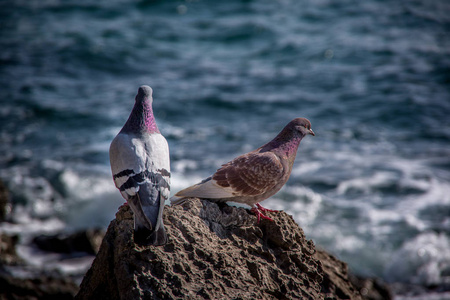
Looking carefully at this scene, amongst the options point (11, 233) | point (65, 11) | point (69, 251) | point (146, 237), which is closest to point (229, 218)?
point (146, 237)

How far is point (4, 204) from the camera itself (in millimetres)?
10047

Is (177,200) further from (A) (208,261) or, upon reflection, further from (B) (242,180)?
(A) (208,261)

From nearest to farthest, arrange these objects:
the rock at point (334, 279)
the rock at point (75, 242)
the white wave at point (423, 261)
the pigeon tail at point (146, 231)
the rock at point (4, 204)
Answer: the pigeon tail at point (146, 231) < the rock at point (334, 279) < the rock at point (75, 242) < the white wave at point (423, 261) < the rock at point (4, 204)

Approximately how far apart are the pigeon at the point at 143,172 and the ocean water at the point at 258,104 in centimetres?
618

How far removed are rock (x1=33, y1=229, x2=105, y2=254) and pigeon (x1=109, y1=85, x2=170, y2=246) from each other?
458 centimetres

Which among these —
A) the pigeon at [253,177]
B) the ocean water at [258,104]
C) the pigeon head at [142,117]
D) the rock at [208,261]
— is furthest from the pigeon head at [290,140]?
the ocean water at [258,104]

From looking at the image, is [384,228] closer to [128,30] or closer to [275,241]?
[275,241]

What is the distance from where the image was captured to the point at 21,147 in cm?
1301

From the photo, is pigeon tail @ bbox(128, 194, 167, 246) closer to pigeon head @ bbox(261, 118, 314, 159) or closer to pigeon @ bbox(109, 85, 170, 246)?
pigeon @ bbox(109, 85, 170, 246)

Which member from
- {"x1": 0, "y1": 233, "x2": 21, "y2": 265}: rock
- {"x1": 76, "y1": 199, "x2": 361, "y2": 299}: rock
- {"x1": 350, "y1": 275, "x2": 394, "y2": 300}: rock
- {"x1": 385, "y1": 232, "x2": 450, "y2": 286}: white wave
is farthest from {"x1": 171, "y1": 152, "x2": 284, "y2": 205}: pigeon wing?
{"x1": 385, "y1": 232, "x2": 450, "y2": 286}: white wave

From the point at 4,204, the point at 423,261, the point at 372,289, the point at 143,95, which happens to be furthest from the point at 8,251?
the point at 423,261

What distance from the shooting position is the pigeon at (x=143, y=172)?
3.43 meters

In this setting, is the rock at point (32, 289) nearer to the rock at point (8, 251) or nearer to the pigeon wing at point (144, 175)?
the rock at point (8, 251)

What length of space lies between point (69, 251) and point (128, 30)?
47.4 feet
